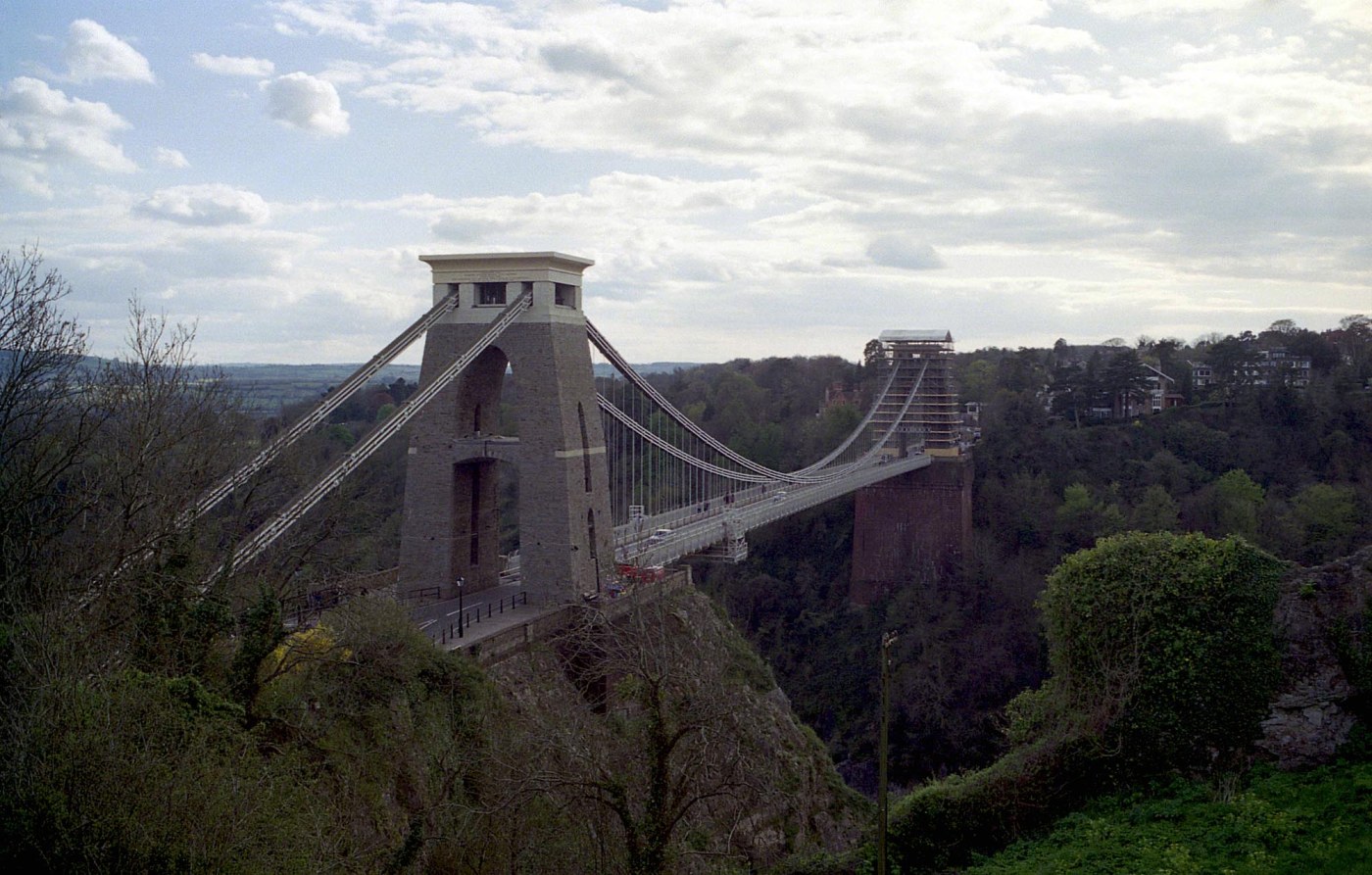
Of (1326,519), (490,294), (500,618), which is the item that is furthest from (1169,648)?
(1326,519)

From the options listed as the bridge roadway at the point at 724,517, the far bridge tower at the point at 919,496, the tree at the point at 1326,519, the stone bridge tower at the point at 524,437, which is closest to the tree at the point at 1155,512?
the tree at the point at 1326,519

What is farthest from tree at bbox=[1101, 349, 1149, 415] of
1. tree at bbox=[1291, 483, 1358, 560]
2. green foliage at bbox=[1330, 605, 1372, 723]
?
green foliage at bbox=[1330, 605, 1372, 723]

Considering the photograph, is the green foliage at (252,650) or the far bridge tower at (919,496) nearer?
the green foliage at (252,650)

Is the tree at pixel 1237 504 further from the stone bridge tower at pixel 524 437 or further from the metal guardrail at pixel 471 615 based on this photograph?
the metal guardrail at pixel 471 615

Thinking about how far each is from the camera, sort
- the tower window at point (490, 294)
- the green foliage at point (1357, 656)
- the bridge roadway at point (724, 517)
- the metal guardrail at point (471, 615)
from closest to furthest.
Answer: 1. the green foliage at point (1357, 656)
2. the metal guardrail at point (471, 615)
3. the tower window at point (490, 294)
4. the bridge roadway at point (724, 517)

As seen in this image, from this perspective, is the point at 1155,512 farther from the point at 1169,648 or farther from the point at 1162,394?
the point at 1169,648

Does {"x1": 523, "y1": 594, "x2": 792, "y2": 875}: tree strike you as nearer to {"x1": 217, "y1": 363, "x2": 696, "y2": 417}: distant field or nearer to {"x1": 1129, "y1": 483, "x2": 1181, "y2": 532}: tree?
{"x1": 217, "y1": 363, "x2": 696, "y2": 417}: distant field
